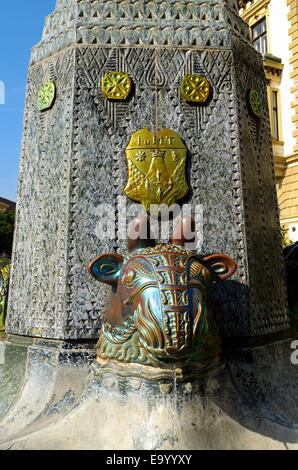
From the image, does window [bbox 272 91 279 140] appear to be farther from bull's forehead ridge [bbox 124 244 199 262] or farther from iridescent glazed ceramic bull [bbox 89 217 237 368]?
bull's forehead ridge [bbox 124 244 199 262]

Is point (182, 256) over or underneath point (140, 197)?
underneath

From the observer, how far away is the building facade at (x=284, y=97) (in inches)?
629

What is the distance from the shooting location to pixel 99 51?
358cm

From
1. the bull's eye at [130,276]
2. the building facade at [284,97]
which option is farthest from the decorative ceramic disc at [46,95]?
the building facade at [284,97]

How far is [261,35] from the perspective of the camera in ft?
60.3

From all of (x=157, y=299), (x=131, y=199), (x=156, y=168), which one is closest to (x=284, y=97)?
→ (x=156, y=168)

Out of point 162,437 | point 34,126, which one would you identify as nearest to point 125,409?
point 162,437

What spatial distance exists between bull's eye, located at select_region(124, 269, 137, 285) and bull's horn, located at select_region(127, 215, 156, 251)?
29 centimetres

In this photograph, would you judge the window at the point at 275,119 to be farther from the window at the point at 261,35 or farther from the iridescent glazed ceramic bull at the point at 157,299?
the iridescent glazed ceramic bull at the point at 157,299

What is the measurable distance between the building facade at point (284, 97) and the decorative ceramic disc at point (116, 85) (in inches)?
511

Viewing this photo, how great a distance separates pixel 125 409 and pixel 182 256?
0.95 m

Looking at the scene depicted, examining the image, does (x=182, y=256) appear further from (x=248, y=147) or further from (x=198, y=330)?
(x=248, y=147)

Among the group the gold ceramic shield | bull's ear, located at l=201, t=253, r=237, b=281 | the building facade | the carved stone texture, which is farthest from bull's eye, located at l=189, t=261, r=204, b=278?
the building facade

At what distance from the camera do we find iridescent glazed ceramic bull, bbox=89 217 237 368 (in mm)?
2168
